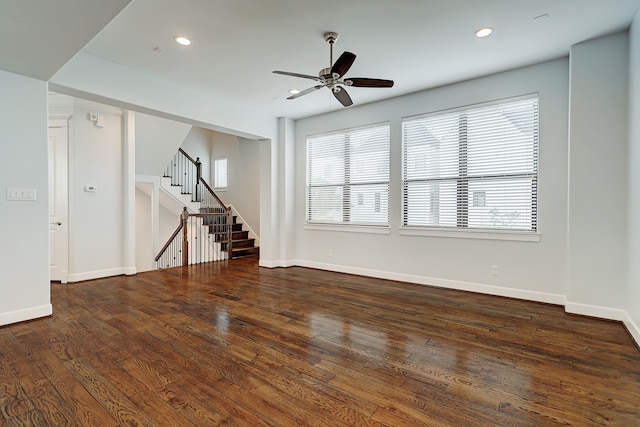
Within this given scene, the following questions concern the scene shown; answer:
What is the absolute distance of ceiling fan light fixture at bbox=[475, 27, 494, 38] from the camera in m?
3.24

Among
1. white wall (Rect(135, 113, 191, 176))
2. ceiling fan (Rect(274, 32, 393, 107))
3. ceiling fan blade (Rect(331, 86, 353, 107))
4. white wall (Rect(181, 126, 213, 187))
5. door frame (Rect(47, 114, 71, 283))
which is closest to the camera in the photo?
ceiling fan (Rect(274, 32, 393, 107))

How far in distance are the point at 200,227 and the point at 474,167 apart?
6.31 m

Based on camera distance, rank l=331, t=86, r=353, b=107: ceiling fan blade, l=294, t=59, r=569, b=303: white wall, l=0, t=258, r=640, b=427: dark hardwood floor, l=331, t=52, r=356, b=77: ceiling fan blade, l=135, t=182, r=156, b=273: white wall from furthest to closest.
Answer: l=135, t=182, r=156, b=273: white wall
l=294, t=59, r=569, b=303: white wall
l=331, t=86, r=353, b=107: ceiling fan blade
l=331, t=52, r=356, b=77: ceiling fan blade
l=0, t=258, r=640, b=427: dark hardwood floor

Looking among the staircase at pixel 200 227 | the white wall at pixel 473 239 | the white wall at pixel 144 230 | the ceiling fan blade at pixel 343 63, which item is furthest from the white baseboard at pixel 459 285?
the white wall at pixel 144 230

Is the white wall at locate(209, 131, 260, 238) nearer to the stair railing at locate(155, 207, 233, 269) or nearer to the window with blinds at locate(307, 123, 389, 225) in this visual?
the stair railing at locate(155, 207, 233, 269)

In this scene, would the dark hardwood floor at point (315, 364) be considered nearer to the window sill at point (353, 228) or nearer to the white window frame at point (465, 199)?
the white window frame at point (465, 199)

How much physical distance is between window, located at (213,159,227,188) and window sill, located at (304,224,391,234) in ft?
14.5

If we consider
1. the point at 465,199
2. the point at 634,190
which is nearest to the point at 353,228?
the point at 465,199

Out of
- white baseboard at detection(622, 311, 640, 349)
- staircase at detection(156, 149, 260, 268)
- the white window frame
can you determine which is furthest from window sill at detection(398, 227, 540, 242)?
staircase at detection(156, 149, 260, 268)

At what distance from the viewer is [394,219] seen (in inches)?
207

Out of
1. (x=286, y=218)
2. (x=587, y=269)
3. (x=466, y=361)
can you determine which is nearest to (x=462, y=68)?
(x=587, y=269)

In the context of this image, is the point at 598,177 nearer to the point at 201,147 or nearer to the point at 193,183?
the point at 193,183

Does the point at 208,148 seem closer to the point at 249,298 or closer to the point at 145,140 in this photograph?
the point at 145,140

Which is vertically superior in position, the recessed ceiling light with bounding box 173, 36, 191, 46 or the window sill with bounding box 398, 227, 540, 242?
the recessed ceiling light with bounding box 173, 36, 191, 46
